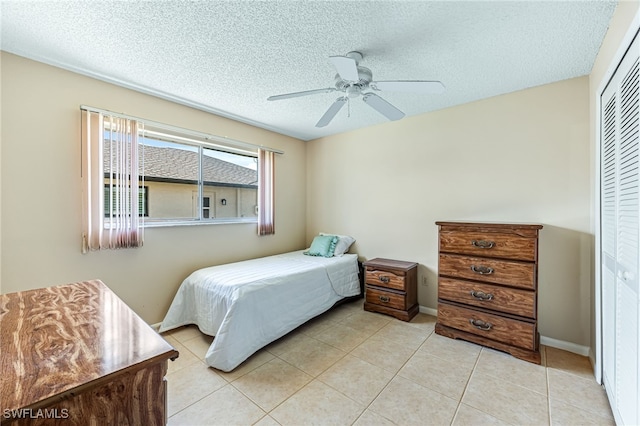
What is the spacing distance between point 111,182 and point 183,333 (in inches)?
63.3

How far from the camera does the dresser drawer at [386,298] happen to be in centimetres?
294

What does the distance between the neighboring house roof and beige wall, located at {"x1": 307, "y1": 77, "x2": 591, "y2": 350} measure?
58.5 inches

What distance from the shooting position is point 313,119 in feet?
10.8

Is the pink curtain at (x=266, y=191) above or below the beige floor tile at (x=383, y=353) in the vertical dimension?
above

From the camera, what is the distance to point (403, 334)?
2607mm

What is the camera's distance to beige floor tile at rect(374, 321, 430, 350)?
243 centimetres

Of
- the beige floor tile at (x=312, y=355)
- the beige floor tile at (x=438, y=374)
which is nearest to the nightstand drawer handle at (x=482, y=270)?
the beige floor tile at (x=438, y=374)

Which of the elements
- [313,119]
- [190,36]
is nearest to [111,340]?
[190,36]

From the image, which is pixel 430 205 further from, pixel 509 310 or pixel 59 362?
pixel 59 362

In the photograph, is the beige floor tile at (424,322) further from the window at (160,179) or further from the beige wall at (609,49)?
the window at (160,179)

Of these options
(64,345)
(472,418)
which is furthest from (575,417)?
(64,345)

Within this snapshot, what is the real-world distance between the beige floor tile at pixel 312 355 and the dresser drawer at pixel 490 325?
43.0 inches

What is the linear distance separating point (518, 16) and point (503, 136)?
131 centimetres

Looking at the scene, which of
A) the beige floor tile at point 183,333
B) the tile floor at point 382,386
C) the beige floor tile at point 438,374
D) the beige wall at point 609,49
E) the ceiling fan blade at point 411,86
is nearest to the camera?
the beige wall at point 609,49
